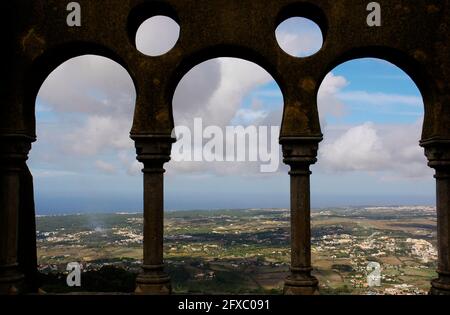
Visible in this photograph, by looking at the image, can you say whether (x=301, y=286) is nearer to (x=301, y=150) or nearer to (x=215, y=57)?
(x=301, y=150)

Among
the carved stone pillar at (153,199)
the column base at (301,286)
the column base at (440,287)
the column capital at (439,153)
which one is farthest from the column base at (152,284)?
the column capital at (439,153)

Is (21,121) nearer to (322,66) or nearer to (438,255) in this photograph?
(322,66)

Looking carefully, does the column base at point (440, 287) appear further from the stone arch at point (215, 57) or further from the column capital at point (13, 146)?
the column capital at point (13, 146)

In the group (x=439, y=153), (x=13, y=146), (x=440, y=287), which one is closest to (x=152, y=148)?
(x=13, y=146)

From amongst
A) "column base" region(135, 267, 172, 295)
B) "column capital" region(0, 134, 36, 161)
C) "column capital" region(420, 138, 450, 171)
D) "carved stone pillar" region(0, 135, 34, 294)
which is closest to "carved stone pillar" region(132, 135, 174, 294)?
"column base" region(135, 267, 172, 295)

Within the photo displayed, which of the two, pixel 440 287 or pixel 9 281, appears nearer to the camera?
pixel 440 287
